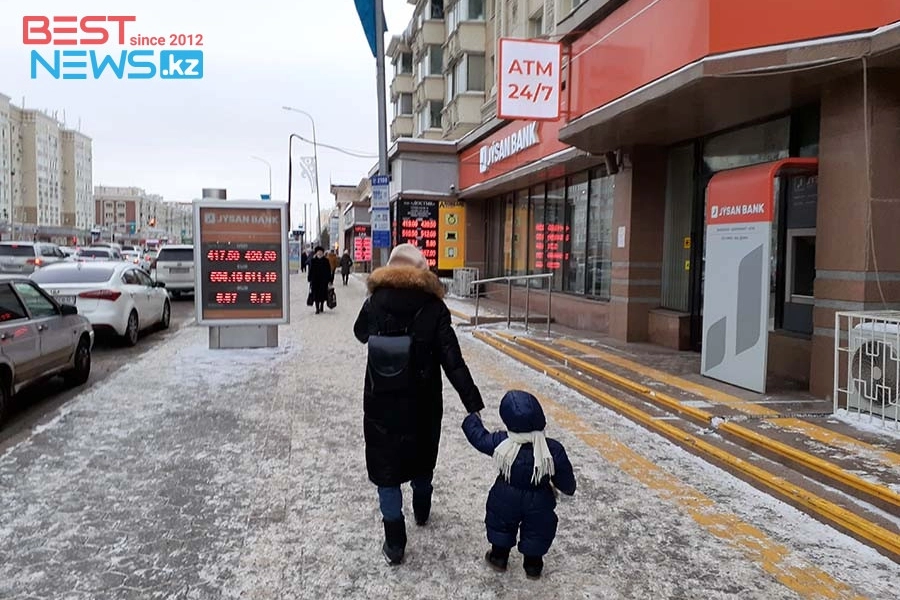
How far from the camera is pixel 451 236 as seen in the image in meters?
22.7

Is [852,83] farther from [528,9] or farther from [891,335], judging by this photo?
[528,9]

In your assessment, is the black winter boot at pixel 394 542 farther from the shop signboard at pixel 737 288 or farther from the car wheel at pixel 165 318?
the car wheel at pixel 165 318

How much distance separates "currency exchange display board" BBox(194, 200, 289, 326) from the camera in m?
10.9

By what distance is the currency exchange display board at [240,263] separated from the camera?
10867 millimetres

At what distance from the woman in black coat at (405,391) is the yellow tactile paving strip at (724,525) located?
183cm

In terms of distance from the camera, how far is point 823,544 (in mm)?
4125

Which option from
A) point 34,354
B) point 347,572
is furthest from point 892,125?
point 34,354

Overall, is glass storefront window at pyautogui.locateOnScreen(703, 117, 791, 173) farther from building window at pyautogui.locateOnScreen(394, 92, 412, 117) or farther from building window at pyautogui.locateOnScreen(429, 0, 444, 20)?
building window at pyautogui.locateOnScreen(394, 92, 412, 117)

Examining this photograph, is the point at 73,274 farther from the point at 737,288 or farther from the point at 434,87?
the point at 434,87

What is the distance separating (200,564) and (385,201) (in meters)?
10.5

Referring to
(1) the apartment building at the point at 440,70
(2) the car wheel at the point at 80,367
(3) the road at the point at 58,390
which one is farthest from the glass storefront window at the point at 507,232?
(2) the car wheel at the point at 80,367

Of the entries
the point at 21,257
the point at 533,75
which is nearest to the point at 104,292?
the point at 533,75

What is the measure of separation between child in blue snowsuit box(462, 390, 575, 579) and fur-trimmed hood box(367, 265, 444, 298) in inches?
30.1

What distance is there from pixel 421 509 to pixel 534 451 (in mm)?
1150
